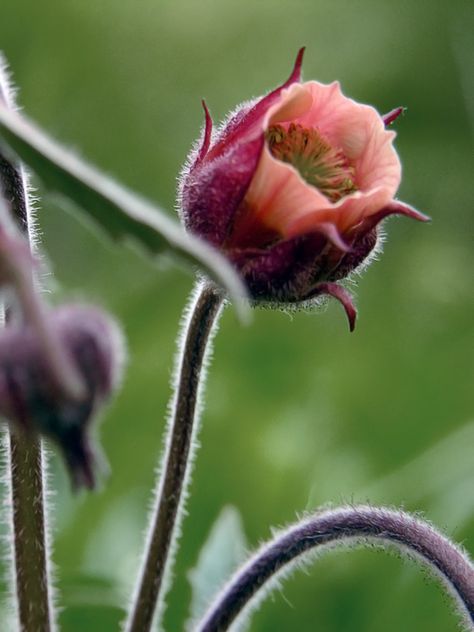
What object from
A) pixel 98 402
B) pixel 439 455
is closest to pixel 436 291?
pixel 439 455

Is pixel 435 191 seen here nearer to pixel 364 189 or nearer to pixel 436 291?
pixel 436 291

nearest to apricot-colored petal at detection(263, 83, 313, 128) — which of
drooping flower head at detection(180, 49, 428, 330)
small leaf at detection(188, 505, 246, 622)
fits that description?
drooping flower head at detection(180, 49, 428, 330)

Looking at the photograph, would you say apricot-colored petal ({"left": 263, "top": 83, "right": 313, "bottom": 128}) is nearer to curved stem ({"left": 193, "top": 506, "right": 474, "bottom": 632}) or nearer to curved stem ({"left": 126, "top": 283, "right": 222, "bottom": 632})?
curved stem ({"left": 126, "top": 283, "right": 222, "bottom": 632})

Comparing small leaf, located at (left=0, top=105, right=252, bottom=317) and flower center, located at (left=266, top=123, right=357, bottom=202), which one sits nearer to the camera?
small leaf, located at (left=0, top=105, right=252, bottom=317)

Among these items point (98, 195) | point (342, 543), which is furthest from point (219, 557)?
point (98, 195)

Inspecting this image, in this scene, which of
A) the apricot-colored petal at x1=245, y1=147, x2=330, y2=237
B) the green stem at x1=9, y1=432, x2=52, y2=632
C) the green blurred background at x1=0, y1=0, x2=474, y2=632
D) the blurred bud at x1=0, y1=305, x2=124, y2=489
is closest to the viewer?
the blurred bud at x1=0, y1=305, x2=124, y2=489

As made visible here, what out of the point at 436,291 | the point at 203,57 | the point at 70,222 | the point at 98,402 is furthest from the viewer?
the point at 203,57
